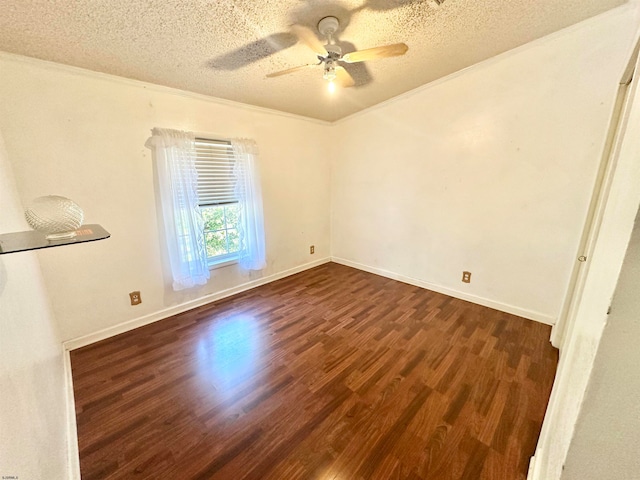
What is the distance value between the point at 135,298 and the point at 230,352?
117cm

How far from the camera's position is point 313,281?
3.43m

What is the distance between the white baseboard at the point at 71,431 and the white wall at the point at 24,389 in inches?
1.8

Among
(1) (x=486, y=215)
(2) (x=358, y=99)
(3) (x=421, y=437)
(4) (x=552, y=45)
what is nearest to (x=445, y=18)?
(4) (x=552, y=45)

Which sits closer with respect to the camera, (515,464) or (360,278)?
(515,464)

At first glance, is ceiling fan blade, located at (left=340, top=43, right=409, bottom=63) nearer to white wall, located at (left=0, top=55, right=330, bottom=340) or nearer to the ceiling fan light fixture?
the ceiling fan light fixture

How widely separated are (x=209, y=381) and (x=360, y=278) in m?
2.29

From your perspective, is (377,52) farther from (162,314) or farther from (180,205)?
(162,314)

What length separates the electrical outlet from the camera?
2.34 m

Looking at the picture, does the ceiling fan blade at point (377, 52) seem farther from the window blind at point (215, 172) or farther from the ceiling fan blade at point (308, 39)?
the window blind at point (215, 172)

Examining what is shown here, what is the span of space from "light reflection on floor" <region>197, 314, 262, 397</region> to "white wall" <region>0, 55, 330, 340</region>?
697 millimetres

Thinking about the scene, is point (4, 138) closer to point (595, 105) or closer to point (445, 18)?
point (445, 18)

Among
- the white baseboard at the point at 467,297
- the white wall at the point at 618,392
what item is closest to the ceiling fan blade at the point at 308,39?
the white wall at the point at 618,392

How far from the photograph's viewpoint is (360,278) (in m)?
3.50

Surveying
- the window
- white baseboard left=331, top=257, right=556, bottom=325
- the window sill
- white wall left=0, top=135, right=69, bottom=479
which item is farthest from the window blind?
white baseboard left=331, top=257, right=556, bottom=325
